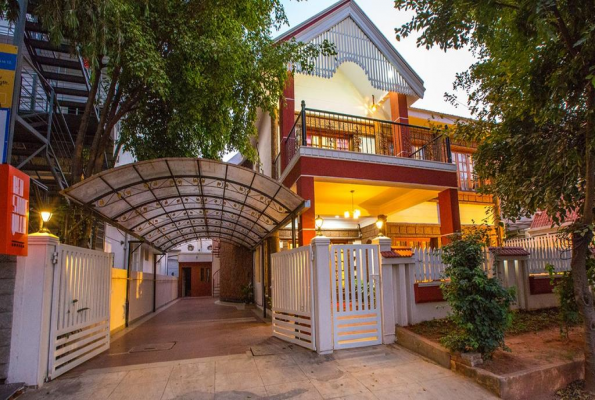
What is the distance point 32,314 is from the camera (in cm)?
473

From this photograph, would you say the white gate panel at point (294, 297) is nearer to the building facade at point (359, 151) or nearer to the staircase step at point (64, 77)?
the building facade at point (359, 151)

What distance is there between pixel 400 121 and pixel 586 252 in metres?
7.84

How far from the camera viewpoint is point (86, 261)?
611 centimetres

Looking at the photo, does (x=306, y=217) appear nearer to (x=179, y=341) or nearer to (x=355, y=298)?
(x=355, y=298)

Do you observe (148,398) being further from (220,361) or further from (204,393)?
(220,361)

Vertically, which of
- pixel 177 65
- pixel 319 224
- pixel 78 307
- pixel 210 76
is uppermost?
pixel 177 65

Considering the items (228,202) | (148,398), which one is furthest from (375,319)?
(228,202)

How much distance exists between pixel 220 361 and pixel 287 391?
1660 mm

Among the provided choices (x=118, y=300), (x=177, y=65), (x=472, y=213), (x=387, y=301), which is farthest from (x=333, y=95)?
(x=118, y=300)

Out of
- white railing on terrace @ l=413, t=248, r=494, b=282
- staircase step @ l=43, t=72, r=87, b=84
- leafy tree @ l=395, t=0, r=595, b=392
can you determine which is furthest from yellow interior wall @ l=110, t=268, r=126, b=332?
leafy tree @ l=395, t=0, r=595, b=392

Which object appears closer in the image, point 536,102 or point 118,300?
point 536,102

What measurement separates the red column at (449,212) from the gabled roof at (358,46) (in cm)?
372

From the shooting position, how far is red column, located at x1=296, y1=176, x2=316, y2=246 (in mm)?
8688

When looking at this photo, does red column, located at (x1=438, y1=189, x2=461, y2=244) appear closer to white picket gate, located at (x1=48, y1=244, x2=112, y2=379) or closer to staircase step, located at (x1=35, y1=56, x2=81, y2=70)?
white picket gate, located at (x1=48, y1=244, x2=112, y2=379)
